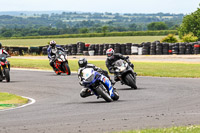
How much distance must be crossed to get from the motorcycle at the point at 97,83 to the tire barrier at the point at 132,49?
29206 millimetres

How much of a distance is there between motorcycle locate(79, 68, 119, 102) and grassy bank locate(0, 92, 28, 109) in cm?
235

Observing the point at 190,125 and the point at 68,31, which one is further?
the point at 68,31

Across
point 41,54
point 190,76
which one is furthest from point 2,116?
point 41,54

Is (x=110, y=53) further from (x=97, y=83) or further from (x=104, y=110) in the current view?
(x=104, y=110)

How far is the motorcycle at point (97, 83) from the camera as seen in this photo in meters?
15.1

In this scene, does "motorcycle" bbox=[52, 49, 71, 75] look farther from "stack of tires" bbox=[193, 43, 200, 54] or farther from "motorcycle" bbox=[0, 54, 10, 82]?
"stack of tires" bbox=[193, 43, 200, 54]

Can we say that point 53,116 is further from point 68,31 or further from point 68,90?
point 68,31

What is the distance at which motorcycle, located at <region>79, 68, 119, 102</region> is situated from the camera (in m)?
15.1

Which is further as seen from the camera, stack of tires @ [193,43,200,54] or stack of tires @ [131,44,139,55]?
stack of tires @ [131,44,139,55]

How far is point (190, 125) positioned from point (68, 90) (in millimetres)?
10138

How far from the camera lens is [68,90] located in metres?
20.0

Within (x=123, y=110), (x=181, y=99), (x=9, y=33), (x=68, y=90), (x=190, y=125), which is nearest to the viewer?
(x=190, y=125)

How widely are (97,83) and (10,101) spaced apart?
3.18m

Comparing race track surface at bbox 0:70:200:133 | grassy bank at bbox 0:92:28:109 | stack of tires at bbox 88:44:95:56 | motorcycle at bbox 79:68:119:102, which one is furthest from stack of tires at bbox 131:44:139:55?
motorcycle at bbox 79:68:119:102
